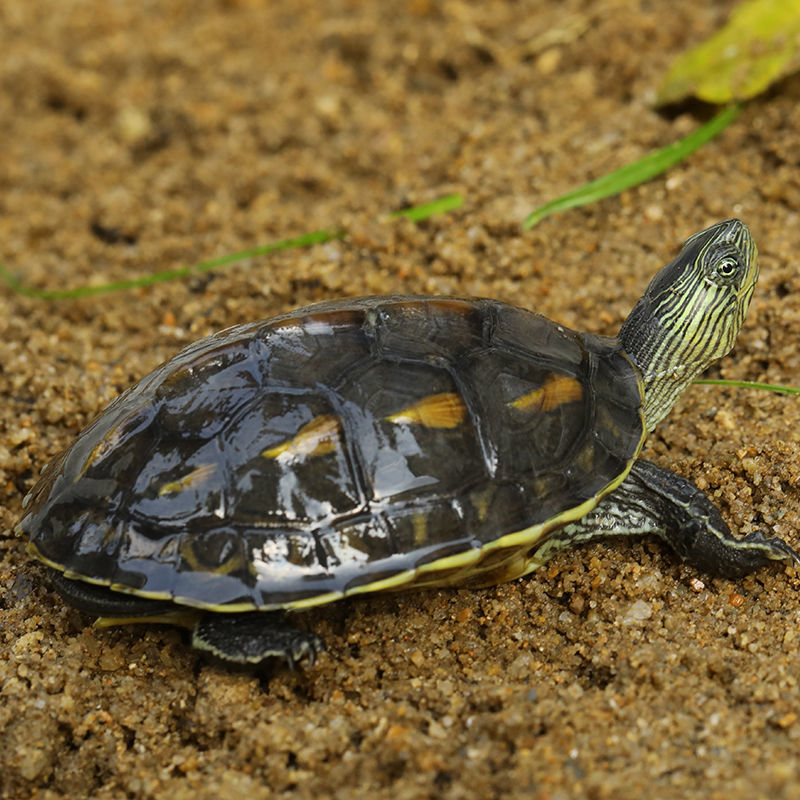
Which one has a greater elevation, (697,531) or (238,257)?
(238,257)

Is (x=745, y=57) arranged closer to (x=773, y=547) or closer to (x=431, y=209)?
(x=431, y=209)

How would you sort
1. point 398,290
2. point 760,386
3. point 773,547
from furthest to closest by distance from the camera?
point 398,290
point 760,386
point 773,547

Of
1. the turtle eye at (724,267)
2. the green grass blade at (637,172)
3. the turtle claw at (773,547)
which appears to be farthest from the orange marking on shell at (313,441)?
the green grass blade at (637,172)

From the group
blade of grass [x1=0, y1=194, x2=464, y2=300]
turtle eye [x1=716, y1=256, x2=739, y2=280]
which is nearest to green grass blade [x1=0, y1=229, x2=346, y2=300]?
blade of grass [x1=0, y1=194, x2=464, y2=300]

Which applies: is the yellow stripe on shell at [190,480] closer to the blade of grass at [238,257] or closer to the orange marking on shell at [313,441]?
the orange marking on shell at [313,441]

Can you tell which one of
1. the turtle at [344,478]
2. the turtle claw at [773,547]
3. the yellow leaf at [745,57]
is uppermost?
the yellow leaf at [745,57]

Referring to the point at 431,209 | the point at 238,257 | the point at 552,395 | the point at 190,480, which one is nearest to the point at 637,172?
the point at 431,209

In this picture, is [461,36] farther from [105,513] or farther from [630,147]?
[105,513]

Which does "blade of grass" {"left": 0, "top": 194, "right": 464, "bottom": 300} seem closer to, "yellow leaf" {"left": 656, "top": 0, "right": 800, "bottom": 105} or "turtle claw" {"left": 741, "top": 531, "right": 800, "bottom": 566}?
"yellow leaf" {"left": 656, "top": 0, "right": 800, "bottom": 105}
